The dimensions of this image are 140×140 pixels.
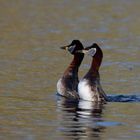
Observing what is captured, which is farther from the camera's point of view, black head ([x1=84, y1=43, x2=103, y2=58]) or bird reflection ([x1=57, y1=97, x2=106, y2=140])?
black head ([x1=84, y1=43, x2=103, y2=58])

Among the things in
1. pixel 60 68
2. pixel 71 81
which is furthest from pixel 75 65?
pixel 60 68

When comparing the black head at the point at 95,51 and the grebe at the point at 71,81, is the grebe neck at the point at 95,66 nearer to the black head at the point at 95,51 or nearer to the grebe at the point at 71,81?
the black head at the point at 95,51

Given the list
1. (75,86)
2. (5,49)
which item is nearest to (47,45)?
(5,49)

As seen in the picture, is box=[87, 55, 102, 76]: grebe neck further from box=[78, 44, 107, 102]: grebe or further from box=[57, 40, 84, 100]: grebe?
box=[57, 40, 84, 100]: grebe

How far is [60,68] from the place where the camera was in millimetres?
25969

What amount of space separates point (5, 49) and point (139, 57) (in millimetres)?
4423

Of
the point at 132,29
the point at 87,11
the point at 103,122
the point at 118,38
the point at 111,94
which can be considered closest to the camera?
the point at 103,122

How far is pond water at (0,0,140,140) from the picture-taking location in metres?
17.3

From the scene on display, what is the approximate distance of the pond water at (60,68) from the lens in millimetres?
17312

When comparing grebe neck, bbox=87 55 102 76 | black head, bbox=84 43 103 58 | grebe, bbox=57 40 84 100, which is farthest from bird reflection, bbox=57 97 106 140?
black head, bbox=84 43 103 58

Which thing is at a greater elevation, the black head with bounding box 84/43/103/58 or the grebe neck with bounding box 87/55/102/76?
the black head with bounding box 84/43/103/58

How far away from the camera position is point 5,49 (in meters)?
29.8

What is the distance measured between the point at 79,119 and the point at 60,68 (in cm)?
774

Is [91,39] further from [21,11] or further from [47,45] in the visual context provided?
[21,11]
